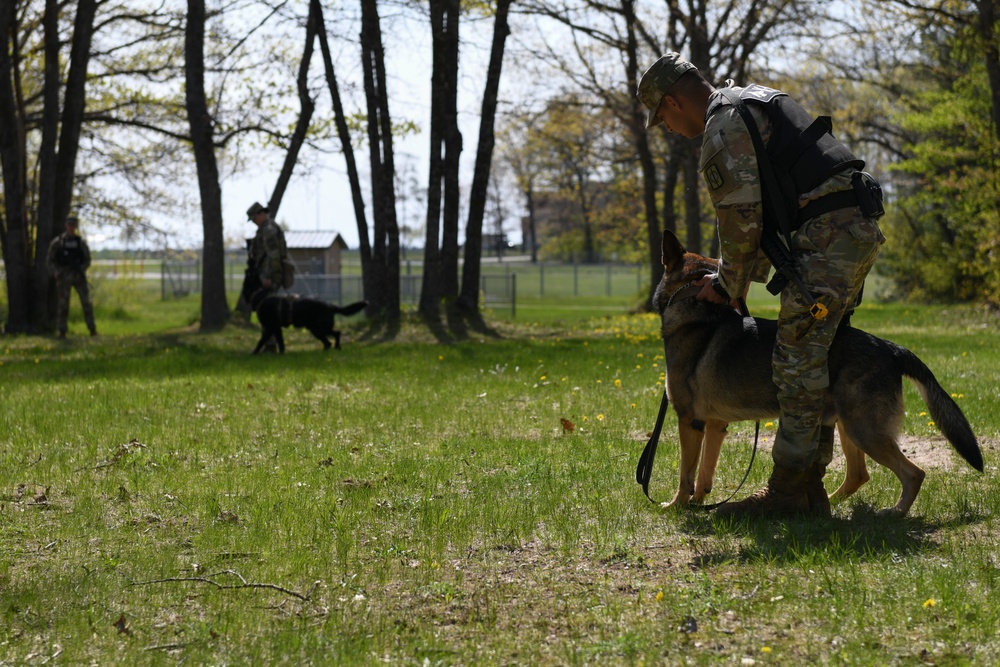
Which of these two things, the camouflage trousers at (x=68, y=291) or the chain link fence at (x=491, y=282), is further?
the chain link fence at (x=491, y=282)

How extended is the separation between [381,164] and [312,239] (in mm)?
39353

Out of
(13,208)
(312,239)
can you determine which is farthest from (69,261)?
(312,239)

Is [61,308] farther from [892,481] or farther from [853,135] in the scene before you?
[853,135]

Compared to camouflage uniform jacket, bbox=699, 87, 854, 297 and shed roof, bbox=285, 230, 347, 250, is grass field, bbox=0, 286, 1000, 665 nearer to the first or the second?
camouflage uniform jacket, bbox=699, 87, 854, 297

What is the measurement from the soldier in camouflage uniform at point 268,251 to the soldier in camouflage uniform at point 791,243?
38.2ft

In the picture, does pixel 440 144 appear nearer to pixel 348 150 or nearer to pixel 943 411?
pixel 348 150

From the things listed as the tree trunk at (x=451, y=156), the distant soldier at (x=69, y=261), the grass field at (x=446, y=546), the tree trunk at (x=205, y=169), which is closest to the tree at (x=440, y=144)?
the tree trunk at (x=451, y=156)

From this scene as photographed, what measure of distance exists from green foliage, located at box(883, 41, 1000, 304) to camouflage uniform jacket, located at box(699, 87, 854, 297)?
18.4 metres

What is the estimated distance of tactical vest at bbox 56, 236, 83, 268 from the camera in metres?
19.9

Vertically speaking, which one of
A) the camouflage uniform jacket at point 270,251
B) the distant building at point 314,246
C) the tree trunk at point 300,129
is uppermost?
the tree trunk at point 300,129

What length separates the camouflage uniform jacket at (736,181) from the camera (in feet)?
15.8

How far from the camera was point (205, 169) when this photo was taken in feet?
71.7

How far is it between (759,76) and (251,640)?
87.5ft

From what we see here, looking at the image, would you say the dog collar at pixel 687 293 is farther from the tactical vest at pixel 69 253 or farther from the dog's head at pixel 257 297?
the tactical vest at pixel 69 253
